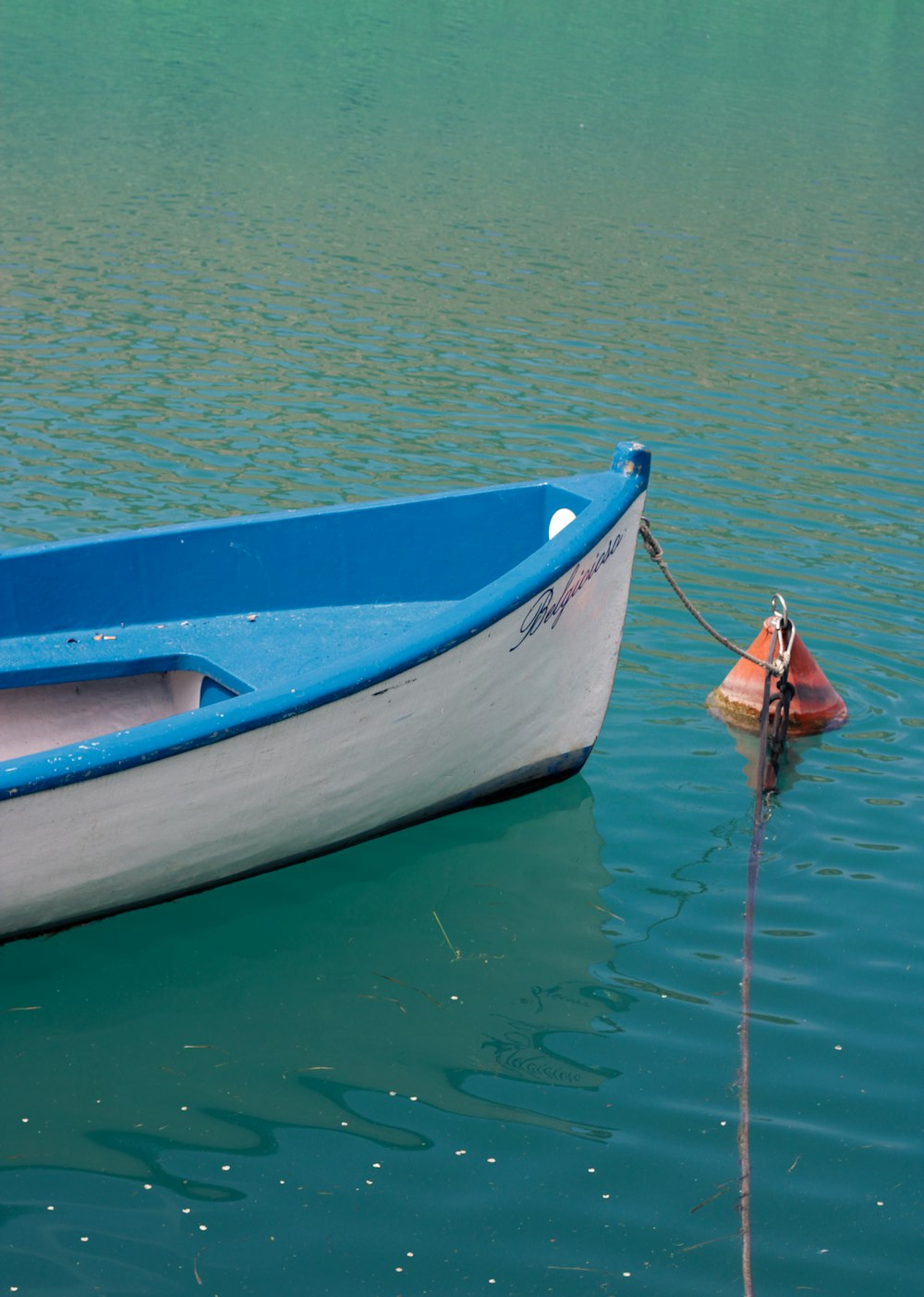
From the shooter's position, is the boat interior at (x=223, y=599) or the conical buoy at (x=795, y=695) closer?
the boat interior at (x=223, y=599)

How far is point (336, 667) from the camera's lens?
5.16 metres

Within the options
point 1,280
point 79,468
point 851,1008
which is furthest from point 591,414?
point 851,1008

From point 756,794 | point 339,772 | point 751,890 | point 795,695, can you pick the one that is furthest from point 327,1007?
point 795,695

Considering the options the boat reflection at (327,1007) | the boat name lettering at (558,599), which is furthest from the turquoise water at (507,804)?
the boat name lettering at (558,599)

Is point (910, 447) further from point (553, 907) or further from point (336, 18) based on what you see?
point (336, 18)

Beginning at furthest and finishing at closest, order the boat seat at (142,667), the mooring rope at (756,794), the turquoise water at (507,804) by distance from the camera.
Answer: the boat seat at (142,667) < the mooring rope at (756,794) < the turquoise water at (507,804)

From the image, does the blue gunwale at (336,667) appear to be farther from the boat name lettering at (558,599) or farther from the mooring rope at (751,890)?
the mooring rope at (751,890)

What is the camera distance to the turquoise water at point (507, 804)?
408 centimetres

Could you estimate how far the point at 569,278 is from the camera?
15133mm

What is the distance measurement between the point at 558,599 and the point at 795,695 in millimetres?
1660

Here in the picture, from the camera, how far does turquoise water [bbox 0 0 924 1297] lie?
13.4 ft

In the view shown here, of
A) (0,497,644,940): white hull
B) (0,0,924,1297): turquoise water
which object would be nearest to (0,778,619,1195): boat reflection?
(0,0,924,1297): turquoise water

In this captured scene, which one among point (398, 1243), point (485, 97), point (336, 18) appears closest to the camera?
point (398, 1243)

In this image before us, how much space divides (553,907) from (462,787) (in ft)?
2.12
